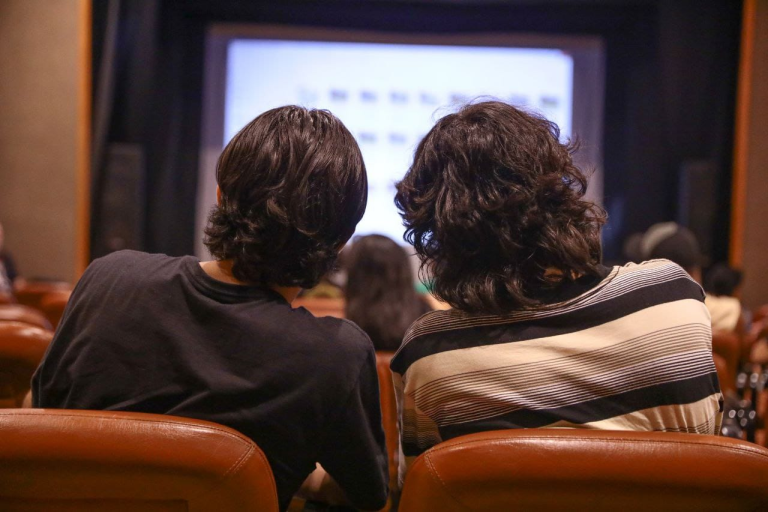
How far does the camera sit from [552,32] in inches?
267

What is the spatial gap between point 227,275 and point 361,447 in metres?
0.33

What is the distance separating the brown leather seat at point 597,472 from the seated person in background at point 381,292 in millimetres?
1525

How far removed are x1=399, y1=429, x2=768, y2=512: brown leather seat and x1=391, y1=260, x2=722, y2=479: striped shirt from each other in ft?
0.63

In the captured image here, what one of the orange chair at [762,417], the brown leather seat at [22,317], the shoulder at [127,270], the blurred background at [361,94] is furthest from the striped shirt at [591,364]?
the blurred background at [361,94]

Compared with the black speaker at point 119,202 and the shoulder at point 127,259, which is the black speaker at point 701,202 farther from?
the shoulder at point 127,259

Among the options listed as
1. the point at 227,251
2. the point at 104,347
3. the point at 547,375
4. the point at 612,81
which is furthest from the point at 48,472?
the point at 612,81

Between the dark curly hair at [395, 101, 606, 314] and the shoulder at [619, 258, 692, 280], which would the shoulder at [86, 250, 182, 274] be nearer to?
the dark curly hair at [395, 101, 606, 314]

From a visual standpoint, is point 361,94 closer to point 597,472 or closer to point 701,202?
point 701,202

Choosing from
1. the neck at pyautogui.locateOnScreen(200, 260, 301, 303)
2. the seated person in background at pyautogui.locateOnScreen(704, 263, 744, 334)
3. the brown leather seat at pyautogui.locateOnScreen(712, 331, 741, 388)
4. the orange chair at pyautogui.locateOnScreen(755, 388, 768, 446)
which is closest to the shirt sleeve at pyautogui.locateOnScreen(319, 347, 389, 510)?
the neck at pyautogui.locateOnScreen(200, 260, 301, 303)

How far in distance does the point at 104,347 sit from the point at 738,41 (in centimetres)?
695

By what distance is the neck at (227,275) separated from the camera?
3.40 feet

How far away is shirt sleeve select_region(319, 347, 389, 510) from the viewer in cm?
99

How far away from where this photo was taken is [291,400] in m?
0.95

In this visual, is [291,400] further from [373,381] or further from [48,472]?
[48,472]
